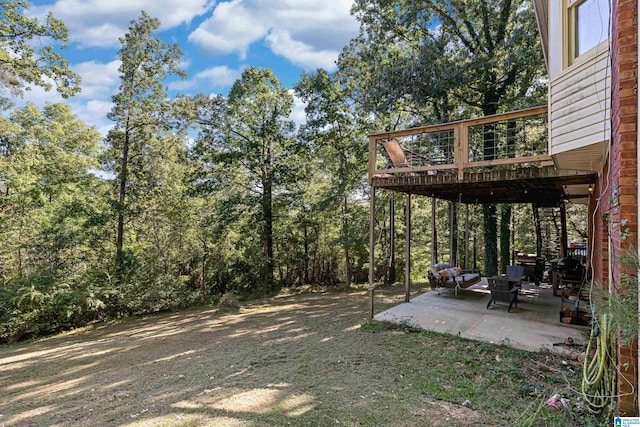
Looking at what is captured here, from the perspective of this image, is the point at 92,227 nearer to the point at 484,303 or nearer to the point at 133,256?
the point at 133,256

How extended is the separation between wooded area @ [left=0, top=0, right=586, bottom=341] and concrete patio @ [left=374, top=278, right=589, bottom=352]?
2.25 meters

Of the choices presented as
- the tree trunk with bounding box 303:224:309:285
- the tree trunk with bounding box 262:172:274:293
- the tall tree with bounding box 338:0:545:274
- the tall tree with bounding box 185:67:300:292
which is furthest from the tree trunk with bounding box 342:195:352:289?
the tall tree with bounding box 338:0:545:274

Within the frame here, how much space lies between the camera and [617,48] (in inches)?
113

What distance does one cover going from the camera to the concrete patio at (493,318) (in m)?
5.45

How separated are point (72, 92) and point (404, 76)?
10.6 metres

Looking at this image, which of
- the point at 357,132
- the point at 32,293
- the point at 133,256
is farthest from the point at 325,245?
the point at 32,293

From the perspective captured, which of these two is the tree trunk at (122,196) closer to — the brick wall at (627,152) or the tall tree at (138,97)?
the tall tree at (138,97)

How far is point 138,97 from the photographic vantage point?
12.7 metres

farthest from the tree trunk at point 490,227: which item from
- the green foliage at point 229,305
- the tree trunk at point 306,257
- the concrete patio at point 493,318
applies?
the green foliage at point 229,305

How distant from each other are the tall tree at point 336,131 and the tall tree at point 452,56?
6.50 ft

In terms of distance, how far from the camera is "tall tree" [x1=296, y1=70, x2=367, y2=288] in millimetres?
14539

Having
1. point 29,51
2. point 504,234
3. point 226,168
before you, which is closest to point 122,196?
point 226,168

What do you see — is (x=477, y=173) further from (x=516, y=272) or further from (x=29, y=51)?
(x=29, y=51)

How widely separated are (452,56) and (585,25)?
810 centimetres
